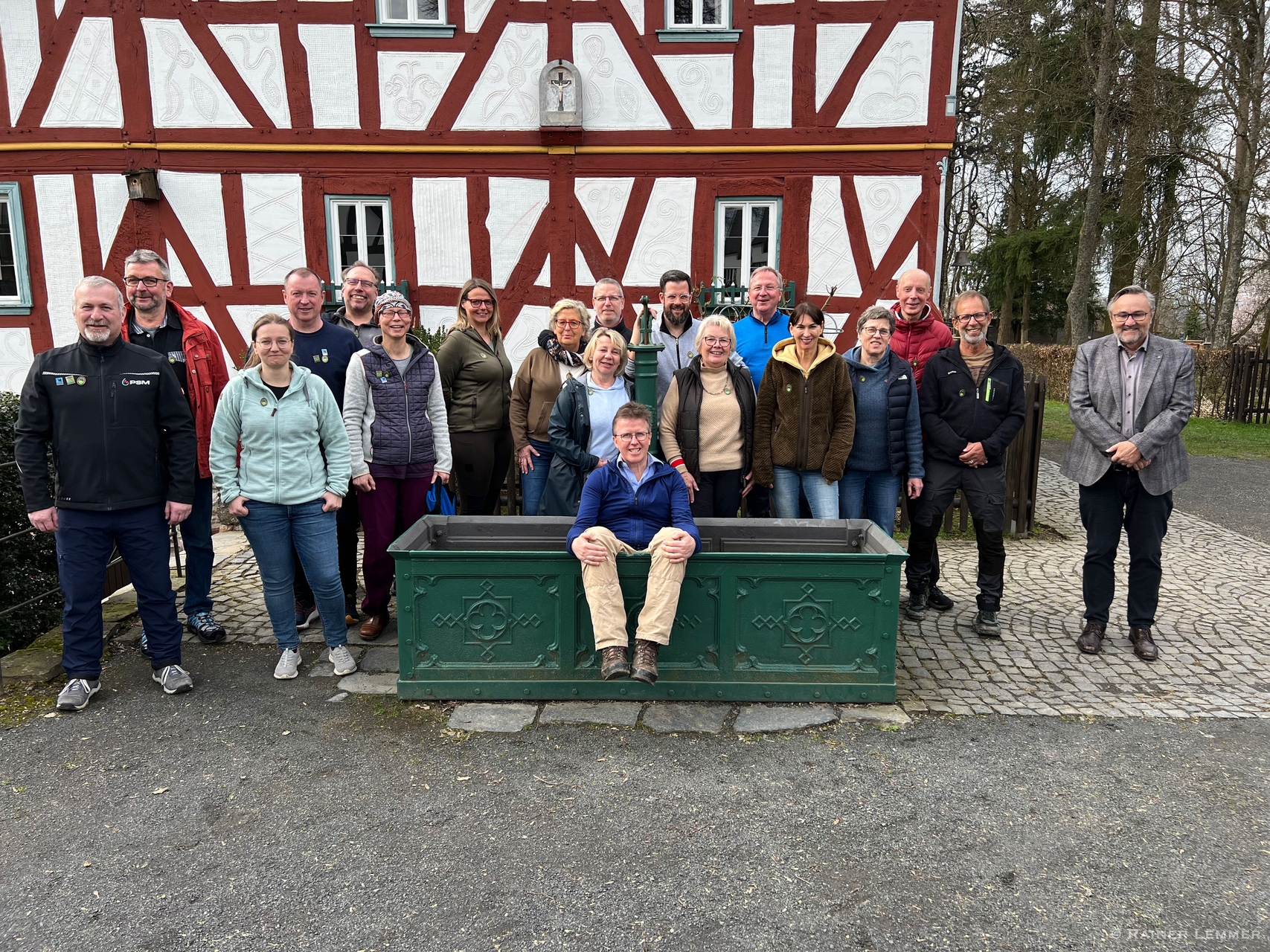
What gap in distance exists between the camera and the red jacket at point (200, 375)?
4633mm

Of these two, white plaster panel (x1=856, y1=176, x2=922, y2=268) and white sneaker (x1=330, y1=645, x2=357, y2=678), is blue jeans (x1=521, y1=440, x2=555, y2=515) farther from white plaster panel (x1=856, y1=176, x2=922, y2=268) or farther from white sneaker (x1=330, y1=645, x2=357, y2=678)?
white plaster panel (x1=856, y1=176, x2=922, y2=268)

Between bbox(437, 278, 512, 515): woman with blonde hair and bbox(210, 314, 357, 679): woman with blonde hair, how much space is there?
2.82 feet

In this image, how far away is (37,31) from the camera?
31.8 feet

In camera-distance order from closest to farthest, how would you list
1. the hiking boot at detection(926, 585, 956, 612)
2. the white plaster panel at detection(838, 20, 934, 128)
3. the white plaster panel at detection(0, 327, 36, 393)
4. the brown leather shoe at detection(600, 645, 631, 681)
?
1. the brown leather shoe at detection(600, 645, 631, 681)
2. the hiking boot at detection(926, 585, 956, 612)
3. the white plaster panel at detection(838, 20, 934, 128)
4. the white plaster panel at detection(0, 327, 36, 393)

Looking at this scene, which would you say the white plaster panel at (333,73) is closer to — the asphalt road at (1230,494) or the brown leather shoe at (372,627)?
the brown leather shoe at (372,627)

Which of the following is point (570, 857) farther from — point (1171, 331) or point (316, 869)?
point (1171, 331)

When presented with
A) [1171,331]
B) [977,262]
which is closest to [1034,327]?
[977,262]

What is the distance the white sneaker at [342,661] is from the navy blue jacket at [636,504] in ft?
4.48

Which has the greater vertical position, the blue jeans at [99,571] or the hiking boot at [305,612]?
the blue jeans at [99,571]

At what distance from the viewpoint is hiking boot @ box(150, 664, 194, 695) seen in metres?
4.29

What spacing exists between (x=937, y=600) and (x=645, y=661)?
254 centimetres

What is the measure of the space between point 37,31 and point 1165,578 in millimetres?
12592

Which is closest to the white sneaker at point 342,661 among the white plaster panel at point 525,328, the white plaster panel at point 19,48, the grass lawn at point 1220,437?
the white plaster panel at point 525,328

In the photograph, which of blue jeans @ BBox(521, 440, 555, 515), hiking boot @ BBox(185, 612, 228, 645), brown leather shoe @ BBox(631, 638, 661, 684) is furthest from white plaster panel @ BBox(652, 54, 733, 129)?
brown leather shoe @ BBox(631, 638, 661, 684)
